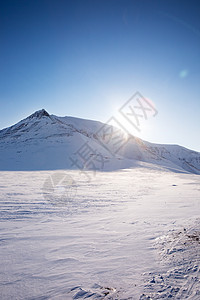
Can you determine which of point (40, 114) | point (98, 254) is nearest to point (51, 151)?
point (40, 114)

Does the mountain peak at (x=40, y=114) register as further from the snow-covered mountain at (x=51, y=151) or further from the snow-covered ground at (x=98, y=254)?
the snow-covered ground at (x=98, y=254)

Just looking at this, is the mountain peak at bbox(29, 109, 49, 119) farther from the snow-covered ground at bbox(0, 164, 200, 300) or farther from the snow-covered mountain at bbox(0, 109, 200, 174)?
the snow-covered ground at bbox(0, 164, 200, 300)

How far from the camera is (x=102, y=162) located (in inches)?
1256

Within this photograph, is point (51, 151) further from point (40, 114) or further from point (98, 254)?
point (98, 254)

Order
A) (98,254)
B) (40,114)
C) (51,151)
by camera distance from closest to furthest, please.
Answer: (98,254)
(51,151)
(40,114)

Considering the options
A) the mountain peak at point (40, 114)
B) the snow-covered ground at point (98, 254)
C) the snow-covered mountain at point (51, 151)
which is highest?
the mountain peak at point (40, 114)

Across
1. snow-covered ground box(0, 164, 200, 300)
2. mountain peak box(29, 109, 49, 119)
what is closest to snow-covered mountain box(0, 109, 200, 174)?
mountain peak box(29, 109, 49, 119)

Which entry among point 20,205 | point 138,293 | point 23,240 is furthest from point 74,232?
point 20,205

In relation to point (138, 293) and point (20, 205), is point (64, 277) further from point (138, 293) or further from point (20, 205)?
point (20, 205)

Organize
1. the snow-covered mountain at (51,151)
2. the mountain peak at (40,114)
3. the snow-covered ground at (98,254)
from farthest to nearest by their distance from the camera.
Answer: the mountain peak at (40,114) < the snow-covered mountain at (51,151) < the snow-covered ground at (98,254)

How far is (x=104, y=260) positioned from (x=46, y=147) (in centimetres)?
3464

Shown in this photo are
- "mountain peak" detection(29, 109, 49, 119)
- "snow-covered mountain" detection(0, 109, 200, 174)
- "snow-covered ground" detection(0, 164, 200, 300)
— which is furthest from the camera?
"mountain peak" detection(29, 109, 49, 119)

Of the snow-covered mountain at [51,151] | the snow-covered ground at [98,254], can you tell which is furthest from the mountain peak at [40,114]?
the snow-covered ground at [98,254]

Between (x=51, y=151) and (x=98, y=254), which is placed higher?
(x=51, y=151)
